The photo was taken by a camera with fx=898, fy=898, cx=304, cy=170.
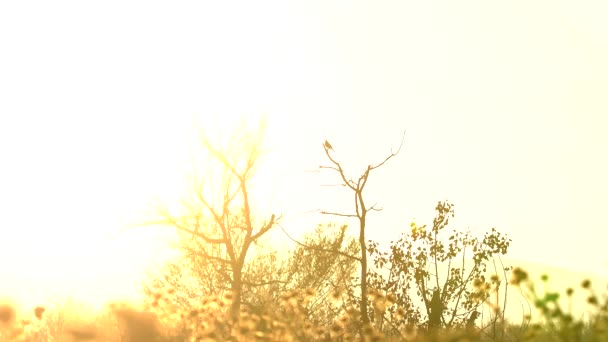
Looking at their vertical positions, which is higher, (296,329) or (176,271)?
(176,271)

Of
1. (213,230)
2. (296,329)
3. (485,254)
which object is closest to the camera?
(296,329)

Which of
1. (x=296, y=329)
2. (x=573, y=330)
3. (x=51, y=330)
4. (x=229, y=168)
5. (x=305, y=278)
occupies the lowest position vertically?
(x=573, y=330)

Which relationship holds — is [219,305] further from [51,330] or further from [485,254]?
[51,330]

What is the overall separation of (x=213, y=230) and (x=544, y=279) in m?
19.5

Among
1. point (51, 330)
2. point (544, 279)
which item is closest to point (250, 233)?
point (51, 330)

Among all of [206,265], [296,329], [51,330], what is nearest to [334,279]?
[206,265]

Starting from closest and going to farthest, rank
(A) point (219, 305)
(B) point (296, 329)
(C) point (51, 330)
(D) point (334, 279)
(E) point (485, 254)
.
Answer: (B) point (296, 329)
(A) point (219, 305)
(E) point (485, 254)
(C) point (51, 330)
(D) point (334, 279)

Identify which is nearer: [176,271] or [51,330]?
[51,330]

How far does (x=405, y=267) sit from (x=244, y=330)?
980 cm

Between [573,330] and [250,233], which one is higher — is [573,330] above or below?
below

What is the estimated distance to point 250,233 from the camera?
23.7m

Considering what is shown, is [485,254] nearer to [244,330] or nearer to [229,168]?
[229,168]

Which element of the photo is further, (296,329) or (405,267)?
(405,267)

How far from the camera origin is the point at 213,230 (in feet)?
83.0
